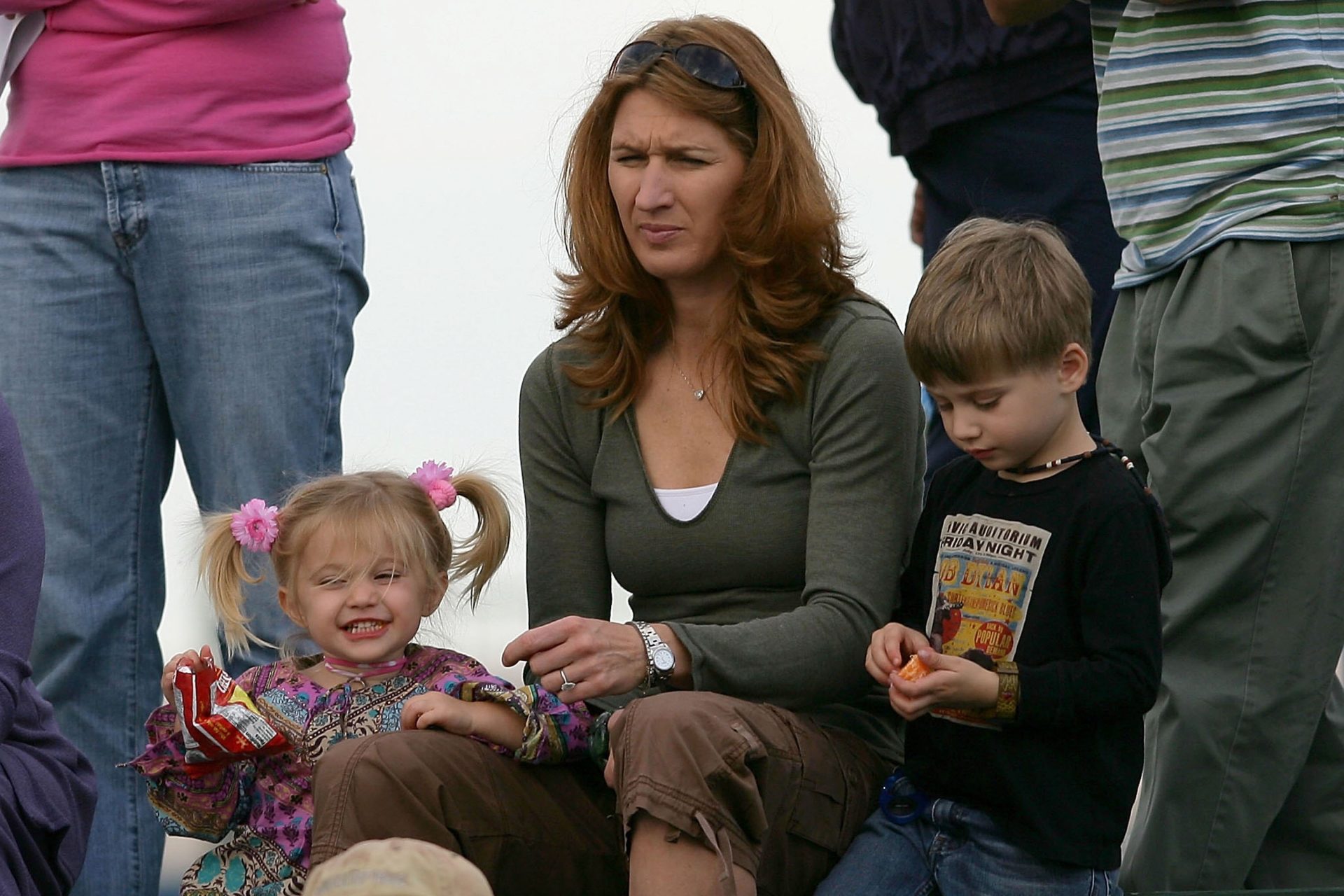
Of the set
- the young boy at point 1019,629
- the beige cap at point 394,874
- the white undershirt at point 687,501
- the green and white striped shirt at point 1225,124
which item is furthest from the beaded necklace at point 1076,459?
the beige cap at point 394,874

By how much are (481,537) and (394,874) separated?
116 cm

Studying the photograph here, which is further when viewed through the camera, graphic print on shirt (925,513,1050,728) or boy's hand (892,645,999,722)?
graphic print on shirt (925,513,1050,728)

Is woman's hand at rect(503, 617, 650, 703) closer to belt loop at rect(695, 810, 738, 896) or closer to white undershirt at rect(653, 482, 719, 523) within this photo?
belt loop at rect(695, 810, 738, 896)

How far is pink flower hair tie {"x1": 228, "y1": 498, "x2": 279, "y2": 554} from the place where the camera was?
8.77 ft

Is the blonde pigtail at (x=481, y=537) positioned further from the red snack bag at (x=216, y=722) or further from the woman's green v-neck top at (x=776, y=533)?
the red snack bag at (x=216, y=722)

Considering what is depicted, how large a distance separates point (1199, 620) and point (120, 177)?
5.67 ft

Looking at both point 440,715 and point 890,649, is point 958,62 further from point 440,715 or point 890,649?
point 440,715

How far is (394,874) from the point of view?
1.66m

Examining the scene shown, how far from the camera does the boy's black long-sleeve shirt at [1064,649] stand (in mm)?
2215

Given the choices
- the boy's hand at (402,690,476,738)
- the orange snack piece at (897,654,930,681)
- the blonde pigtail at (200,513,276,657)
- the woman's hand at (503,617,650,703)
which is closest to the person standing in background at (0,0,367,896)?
the blonde pigtail at (200,513,276,657)

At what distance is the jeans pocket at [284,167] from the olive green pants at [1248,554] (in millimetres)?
1343

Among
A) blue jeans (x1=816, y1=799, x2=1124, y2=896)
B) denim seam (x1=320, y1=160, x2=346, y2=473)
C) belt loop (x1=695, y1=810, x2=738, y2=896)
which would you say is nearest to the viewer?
belt loop (x1=695, y1=810, x2=738, y2=896)

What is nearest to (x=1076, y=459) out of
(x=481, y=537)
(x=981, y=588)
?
(x=981, y=588)

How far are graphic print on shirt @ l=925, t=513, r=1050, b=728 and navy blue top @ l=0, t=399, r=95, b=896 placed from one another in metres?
1.12
